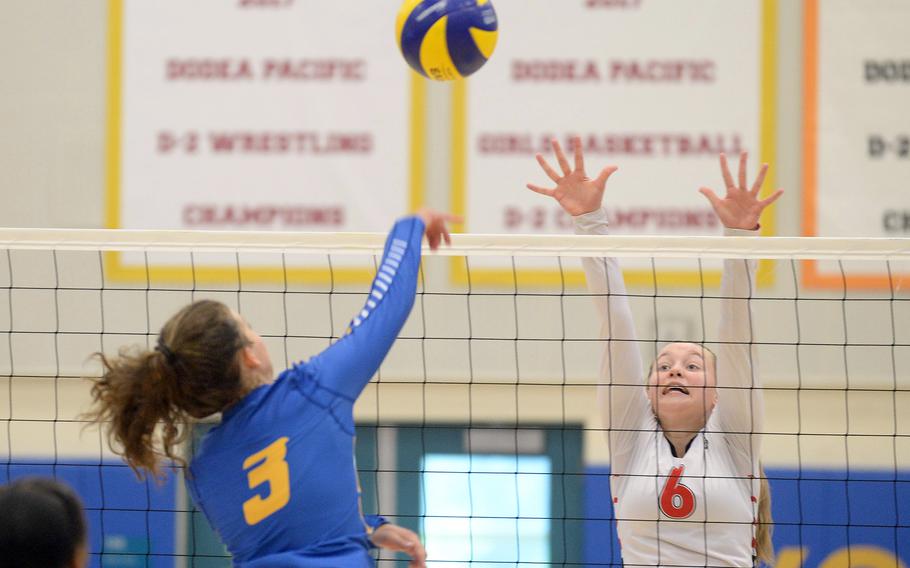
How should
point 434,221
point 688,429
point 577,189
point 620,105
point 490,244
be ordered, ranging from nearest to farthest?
1. point 434,221
2. point 688,429
3. point 577,189
4. point 490,244
5. point 620,105

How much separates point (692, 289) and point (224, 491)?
16.4 feet

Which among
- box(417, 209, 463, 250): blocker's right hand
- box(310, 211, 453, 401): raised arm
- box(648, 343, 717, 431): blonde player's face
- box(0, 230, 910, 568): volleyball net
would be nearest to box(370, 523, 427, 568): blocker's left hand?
box(310, 211, 453, 401): raised arm

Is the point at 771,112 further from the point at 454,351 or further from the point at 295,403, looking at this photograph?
the point at 295,403

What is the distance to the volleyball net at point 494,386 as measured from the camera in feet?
23.3

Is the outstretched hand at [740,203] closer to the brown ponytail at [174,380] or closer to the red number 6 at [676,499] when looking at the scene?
the red number 6 at [676,499]

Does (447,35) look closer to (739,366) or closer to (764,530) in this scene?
(739,366)

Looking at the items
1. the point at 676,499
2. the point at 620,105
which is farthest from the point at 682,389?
the point at 620,105

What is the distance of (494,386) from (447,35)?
339cm

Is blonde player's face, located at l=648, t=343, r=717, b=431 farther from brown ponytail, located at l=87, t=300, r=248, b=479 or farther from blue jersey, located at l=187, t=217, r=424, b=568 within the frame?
brown ponytail, located at l=87, t=300, r=248, b=479

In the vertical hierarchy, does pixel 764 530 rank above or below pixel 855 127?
below

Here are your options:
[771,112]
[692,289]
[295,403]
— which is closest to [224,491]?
[295,403]

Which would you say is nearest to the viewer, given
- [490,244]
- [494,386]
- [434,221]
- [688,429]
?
[434,221]

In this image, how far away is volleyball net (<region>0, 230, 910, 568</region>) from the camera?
23.3 ft

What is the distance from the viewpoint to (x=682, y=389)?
141 inches
